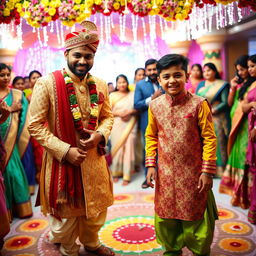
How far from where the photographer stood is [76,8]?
4.20 metres

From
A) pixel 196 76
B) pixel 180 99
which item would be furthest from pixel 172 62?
pixel 196 76

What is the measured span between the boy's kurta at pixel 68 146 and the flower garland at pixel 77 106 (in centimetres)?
4

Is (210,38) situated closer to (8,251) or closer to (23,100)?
(23,100)

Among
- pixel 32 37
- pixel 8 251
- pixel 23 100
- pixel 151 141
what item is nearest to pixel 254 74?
pixel 151 141

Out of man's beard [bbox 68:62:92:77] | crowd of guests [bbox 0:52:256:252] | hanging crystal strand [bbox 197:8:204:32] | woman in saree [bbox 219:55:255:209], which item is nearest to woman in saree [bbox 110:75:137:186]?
crowd of guests [bbox 0:52:256:252]

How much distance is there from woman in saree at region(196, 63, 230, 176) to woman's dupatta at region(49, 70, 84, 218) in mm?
2749

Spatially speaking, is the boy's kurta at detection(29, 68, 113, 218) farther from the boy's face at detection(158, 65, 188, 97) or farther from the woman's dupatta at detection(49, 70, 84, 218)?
the boy's face at detection(158, 65, 188, 97)

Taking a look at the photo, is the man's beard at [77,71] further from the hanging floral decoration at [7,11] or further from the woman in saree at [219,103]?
the woman in saree at [219,103]

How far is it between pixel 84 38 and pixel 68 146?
77 cm

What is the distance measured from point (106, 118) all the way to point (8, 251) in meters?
1.43

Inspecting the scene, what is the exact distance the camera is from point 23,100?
3752mm

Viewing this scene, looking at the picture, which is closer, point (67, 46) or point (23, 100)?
point (67, 46)

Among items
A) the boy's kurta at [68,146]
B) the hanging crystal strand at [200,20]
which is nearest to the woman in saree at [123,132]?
the hanging crystal strand at [200,20]

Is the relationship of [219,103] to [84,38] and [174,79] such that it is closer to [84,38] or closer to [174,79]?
[174,79]
